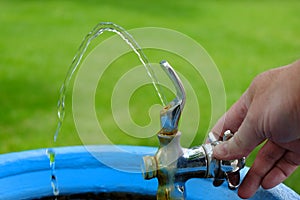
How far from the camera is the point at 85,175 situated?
1.29 metres

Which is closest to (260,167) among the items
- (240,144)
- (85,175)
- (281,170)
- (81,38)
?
(281,170)

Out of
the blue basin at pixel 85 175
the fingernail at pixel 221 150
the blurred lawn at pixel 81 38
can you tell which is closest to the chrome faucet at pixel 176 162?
the fingernail at pixel 221 150

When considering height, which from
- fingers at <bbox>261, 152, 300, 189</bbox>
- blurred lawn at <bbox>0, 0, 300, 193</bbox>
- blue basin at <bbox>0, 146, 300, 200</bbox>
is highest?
fingers at <bbox>261, 152, 300, 189</bbox>

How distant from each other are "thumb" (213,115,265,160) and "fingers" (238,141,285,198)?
111 millimetres

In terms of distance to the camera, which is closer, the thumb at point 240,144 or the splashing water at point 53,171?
the thumb at point 240,144

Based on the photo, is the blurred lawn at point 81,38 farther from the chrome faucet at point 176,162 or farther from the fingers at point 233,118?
the chrome faucet at point 176,162

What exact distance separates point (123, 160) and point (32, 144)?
115cm

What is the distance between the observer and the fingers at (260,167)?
3.37ft

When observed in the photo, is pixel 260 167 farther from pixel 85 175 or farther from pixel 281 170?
pixel 85 175

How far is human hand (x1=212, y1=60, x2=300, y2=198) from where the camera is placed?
839mm

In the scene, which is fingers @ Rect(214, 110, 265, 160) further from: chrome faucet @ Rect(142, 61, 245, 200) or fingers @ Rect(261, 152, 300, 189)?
fingers @ Rect(261, 152, 300, 189)

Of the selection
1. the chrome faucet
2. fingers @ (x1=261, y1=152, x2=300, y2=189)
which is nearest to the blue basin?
fingers @ (x1=261, y1=152, x2=300, y2=189)

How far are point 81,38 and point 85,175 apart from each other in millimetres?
2681

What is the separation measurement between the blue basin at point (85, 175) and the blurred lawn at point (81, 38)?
0.93 m
